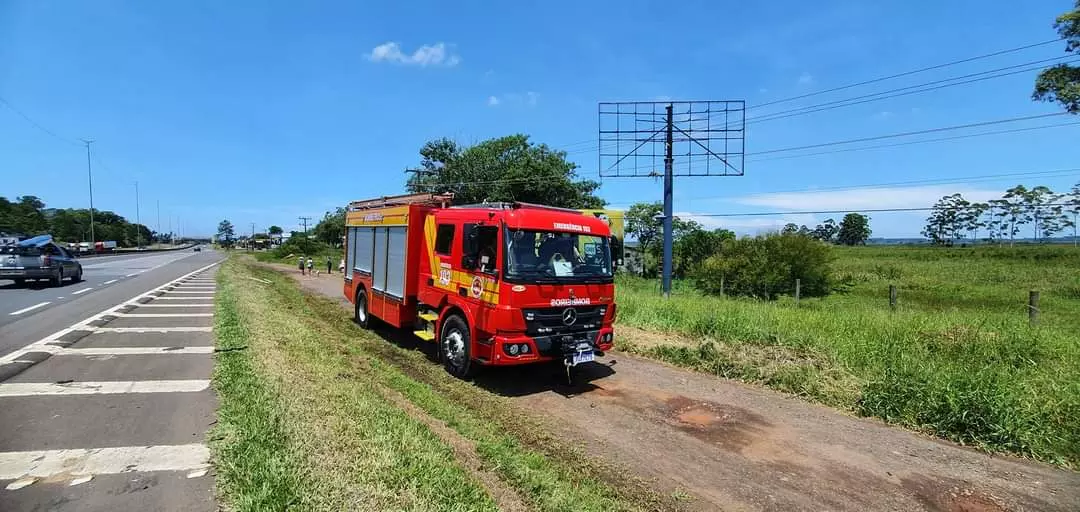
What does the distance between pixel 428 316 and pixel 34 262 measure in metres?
16.7

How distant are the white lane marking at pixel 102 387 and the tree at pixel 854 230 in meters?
114

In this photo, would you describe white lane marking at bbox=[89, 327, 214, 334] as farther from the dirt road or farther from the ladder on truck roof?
the dirt road

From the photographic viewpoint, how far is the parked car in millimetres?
15953

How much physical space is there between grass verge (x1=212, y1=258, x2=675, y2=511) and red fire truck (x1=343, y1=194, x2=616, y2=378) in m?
0.70

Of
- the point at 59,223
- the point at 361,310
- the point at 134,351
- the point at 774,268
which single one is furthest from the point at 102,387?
the point at 59,223

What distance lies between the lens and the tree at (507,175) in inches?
1383

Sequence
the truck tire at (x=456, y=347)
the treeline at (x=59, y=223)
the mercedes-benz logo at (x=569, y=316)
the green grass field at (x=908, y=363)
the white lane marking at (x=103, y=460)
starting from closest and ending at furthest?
1. the white lane marking at (x=103, y=460)
2. the green grass field at (x=908, y=363)
3. the mercedes-benz logo at (x=569, y=316)
4. the truck tire at (x=456, y=347)
5. the treeline at (x=59, y=223)

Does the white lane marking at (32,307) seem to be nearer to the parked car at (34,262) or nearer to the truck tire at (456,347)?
the parked car at (34,262)

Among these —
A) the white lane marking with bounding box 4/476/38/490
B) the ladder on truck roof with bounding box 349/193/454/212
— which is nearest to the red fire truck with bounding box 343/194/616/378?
the ladder on truck roof with bounding box 349/193/454/212

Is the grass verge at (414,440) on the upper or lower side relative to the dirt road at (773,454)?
upper

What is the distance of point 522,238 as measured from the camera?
6.85 metres

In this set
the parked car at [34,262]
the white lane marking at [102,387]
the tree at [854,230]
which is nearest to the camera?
the white lane marking at [102,387]

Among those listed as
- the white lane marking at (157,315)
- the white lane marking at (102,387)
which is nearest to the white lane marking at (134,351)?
the white lane marking at (102,387)

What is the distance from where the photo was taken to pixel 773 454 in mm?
5000
